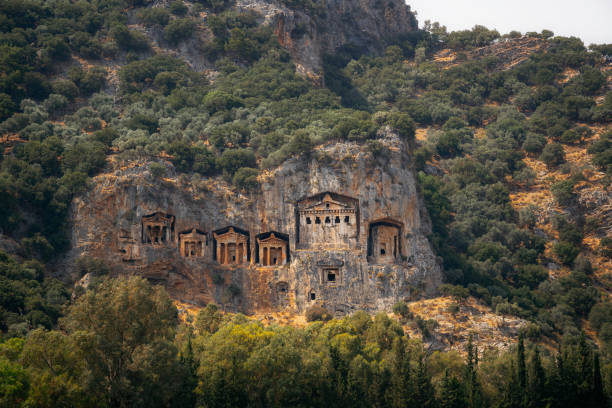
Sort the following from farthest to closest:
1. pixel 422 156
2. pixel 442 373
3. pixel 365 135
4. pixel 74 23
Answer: pixel 74 23 → pixel 422 156 → pixel 365 135 → pixel 442 373

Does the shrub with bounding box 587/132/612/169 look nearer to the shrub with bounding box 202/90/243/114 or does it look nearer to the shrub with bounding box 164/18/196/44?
the shrub with bounding box 202/90/243/114

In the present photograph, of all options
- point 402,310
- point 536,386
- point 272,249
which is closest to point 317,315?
point 402,310

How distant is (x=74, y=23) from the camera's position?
106 m

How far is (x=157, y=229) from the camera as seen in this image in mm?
75688

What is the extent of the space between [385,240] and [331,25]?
206ft

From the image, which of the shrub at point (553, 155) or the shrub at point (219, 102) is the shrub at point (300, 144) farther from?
the shrub at point (553, 155)

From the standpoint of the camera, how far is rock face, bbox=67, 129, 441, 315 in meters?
74.4

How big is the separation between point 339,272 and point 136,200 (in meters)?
19.5

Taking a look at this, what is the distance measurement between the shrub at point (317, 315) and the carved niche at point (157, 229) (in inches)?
564

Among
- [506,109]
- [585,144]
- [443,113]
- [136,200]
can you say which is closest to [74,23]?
[136,200]

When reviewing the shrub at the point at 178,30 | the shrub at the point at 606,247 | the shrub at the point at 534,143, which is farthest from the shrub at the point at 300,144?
the shrub at the point at 178,30

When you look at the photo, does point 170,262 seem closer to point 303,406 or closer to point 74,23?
point 303,406

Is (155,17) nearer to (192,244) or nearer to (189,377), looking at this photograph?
(192,244)

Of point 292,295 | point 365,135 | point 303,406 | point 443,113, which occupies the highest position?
point 443,113
